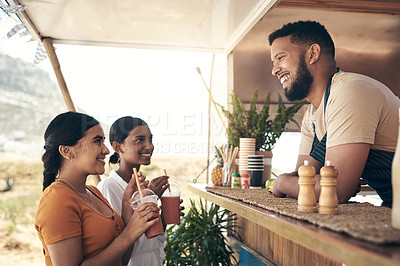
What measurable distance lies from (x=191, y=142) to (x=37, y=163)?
137 inches

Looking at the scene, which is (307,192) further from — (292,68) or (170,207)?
(170,207)

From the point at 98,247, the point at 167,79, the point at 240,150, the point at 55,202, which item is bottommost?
the point at 98,247

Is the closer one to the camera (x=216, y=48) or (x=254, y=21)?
(x=254, y=21)

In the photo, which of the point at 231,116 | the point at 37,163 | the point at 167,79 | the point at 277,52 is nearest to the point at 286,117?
the point at 231,116

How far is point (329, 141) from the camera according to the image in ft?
5.01

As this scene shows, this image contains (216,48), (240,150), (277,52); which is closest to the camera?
(277,52)

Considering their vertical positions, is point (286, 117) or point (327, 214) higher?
point (286, 117)

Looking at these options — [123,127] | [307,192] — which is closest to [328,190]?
[307,192]

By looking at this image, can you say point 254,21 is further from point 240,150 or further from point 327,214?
point 327,214

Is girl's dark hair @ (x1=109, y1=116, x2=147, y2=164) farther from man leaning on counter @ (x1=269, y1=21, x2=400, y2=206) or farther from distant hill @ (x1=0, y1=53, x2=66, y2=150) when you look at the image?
distant hill @ (x1=0, y1=53, x2=66, y2=150)

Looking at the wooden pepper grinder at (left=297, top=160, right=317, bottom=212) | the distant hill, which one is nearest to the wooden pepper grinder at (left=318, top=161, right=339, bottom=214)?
the wooden pepper grinder at (left=297, top=160, right=317, bottom=212)

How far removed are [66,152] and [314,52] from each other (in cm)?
132

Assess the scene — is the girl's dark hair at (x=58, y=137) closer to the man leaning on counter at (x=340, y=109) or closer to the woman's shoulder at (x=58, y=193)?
the woman's shoulder at (x=58, y=193)

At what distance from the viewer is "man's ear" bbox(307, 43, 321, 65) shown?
1.85m
